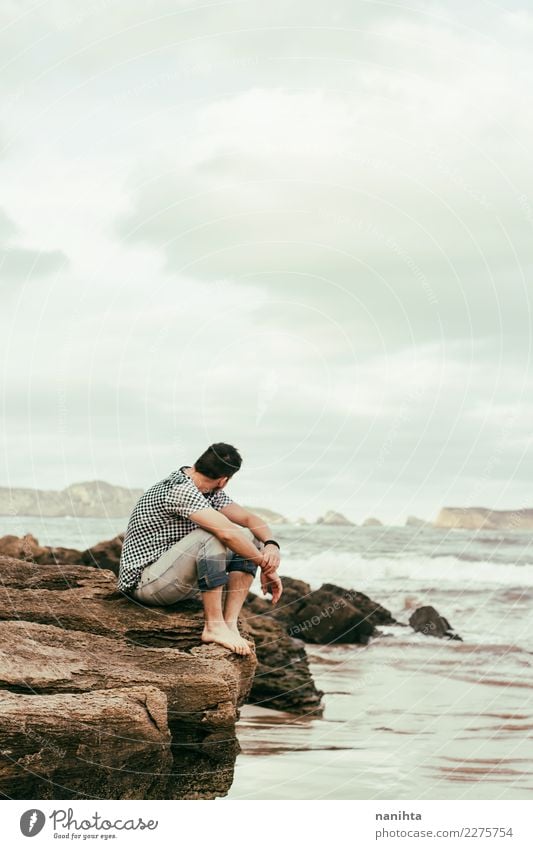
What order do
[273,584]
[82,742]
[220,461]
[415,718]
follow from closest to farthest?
[82,742]
[220,461]
[273,584]
[415,718]

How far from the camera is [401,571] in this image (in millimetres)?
35031

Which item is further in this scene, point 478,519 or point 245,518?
point 478,519

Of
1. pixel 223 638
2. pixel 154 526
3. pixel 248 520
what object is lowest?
pixel 223 638

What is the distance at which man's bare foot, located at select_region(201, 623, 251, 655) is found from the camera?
27.0 ft

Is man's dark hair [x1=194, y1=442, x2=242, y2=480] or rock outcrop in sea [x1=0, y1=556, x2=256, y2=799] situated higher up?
man's dark hair [x1=194, y1=442, x2=242, y2=480]

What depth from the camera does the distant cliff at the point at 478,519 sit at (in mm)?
47088

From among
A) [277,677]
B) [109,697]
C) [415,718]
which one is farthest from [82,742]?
[415,718]

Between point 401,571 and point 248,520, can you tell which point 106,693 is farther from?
point 401,571

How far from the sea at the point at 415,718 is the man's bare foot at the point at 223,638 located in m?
1.14

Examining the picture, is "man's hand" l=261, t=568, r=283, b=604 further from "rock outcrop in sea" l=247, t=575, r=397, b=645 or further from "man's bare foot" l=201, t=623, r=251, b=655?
"rock outcrop in sea" l=247, t=575, r=397, b=645

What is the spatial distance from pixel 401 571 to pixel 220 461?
27469 millimetres

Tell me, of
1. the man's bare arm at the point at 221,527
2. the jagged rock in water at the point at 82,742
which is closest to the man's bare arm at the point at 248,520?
the man's bare arm at the point at 221,527

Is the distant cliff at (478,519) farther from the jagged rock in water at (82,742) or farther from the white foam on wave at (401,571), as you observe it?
the jagged rock in water at (82,742)

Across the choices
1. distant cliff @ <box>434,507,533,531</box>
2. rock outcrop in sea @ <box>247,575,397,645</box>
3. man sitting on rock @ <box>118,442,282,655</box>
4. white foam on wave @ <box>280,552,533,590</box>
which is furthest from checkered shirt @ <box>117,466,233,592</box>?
distant cliff @ <box>434,507,533,531</box>
